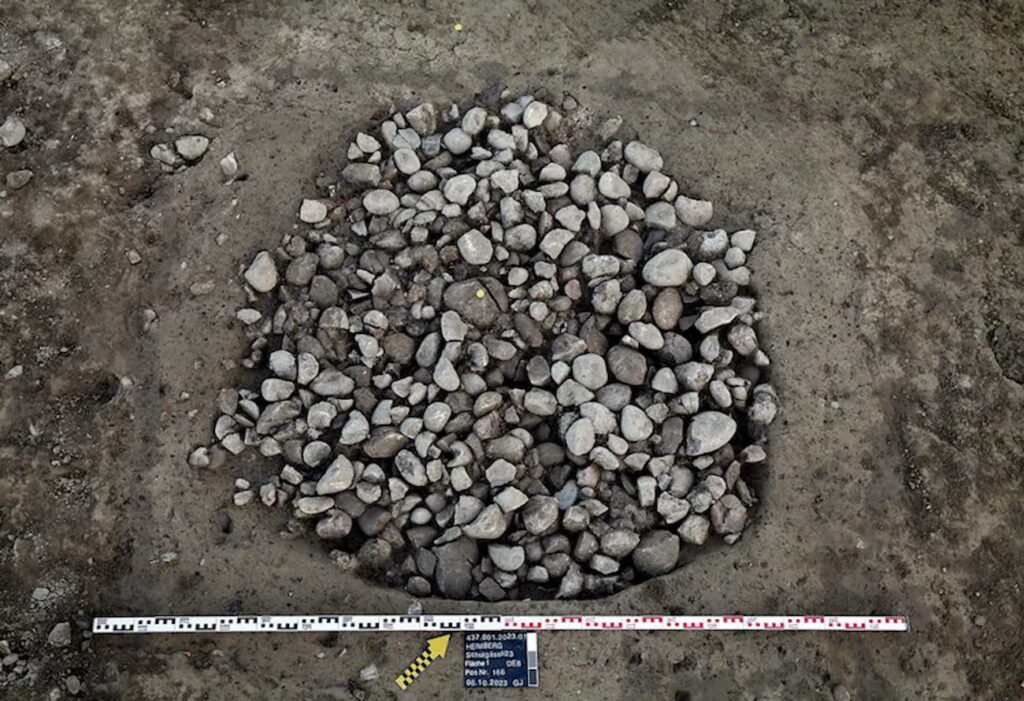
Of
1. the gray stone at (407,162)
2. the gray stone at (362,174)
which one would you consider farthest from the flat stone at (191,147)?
the gray stone at (407,162)

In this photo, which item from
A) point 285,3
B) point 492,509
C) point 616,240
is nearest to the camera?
point 492,509

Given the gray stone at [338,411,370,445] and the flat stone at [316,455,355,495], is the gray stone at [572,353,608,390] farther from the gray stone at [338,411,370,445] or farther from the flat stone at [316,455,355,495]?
the flat stone at [316,455,355,495]

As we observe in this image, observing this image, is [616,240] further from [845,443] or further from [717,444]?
[845,443]

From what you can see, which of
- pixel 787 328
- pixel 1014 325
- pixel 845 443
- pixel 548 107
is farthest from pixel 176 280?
pixel 1014 325

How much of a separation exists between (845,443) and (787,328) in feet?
2.05

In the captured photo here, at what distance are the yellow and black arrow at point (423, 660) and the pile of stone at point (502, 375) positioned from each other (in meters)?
0.22

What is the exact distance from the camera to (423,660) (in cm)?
398

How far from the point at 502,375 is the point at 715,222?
56.0 inches

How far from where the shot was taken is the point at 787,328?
14.7 ft

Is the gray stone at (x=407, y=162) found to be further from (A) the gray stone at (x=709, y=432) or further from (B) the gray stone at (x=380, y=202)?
(A) the gray stone at (x=709, y=432)

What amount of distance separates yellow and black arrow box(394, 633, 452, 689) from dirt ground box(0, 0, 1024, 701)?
1.7 inches

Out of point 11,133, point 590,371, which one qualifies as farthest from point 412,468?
point 11,133

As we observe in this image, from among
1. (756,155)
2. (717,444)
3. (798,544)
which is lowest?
(798,544)

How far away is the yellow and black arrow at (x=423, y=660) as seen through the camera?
3957mm
